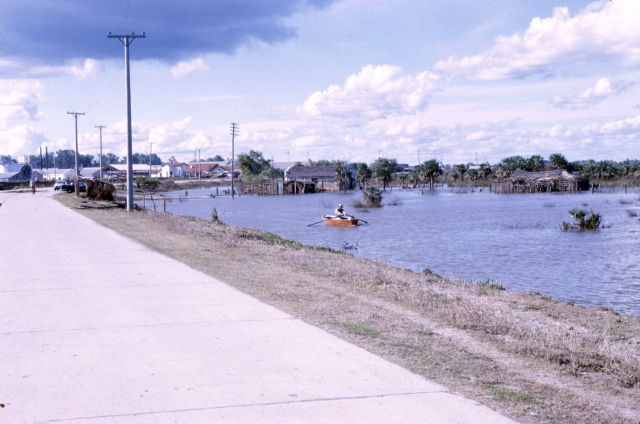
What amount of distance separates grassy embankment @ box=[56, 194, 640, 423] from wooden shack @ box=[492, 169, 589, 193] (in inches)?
3454

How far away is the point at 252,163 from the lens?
141 meters

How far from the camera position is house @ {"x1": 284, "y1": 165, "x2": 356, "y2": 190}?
120644 millimetres

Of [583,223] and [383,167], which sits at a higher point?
[383,167]

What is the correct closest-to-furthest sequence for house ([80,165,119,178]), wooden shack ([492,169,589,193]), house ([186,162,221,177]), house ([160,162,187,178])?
wooden shack ([492,169,589,193]) → house ([80,165,119,178]) → house ([160,162,187,178]) → house ([186,162,221,177])

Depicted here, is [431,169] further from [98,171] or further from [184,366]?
[184,366]

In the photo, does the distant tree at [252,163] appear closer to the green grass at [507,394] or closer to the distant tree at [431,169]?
the distant tree at [431,169]

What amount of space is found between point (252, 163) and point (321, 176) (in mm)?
23374

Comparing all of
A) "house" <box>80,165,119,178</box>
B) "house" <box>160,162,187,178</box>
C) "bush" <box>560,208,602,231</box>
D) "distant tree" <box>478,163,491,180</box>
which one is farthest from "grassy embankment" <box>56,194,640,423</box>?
"house" <box>160,162,187,178</box>

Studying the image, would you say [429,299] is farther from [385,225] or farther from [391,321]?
[385,225]

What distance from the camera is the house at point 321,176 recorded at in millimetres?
120644

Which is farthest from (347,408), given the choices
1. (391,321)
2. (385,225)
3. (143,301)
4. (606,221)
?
(606,221)

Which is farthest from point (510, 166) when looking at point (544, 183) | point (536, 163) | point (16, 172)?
point (16, 172)

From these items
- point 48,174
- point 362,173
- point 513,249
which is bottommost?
point 513,249

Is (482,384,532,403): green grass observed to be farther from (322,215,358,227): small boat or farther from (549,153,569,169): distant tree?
(549,153,569,169): distant tree
